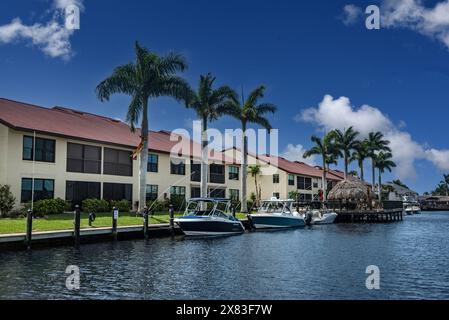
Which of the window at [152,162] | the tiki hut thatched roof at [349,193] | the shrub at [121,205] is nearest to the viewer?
the shrub at [121,205]

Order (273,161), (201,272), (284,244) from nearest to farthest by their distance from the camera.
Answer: (201,272), (284,244), (273,161)

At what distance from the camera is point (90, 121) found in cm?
5084

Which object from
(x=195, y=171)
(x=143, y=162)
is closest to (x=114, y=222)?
(x=143, y=162)

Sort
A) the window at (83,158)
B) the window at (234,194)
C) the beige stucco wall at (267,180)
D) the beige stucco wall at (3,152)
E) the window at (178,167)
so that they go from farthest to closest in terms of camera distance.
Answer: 1. the beige stucco wall at (267,180)
2. the window at (234,194)
3. the window at (178,167)
4. the window at (83,158)
5. the beige stucco wall at (3,152)

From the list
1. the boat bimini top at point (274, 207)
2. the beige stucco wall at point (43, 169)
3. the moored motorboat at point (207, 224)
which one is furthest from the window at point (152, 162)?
the moored motorboat at point (207, 224)

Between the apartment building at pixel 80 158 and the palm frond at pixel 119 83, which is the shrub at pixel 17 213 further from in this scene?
the palm frond at pixel 119 83

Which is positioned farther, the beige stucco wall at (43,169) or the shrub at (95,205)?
the shrub at (95,205)

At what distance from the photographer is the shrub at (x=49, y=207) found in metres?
→ 35.4

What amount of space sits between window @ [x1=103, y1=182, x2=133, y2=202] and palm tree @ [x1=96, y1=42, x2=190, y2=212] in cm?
635

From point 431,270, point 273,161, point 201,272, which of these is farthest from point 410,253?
point 273,161

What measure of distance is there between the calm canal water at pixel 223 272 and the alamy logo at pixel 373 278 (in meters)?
0.25

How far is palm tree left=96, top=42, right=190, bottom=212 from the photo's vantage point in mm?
41875
